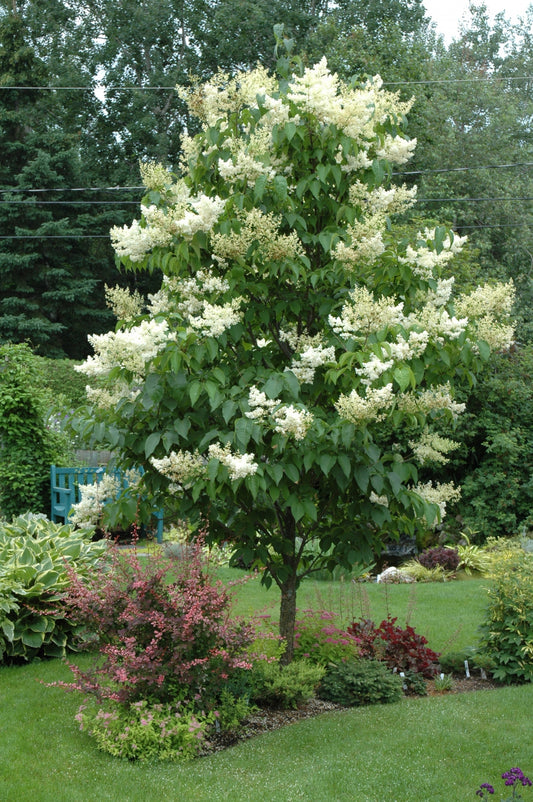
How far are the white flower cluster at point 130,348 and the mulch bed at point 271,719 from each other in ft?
7.02

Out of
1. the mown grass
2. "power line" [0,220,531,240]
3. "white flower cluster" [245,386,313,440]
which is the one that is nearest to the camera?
→ "white flower cluster" [245,386,313,440]

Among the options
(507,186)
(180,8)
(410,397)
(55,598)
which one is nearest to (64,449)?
(55,598)

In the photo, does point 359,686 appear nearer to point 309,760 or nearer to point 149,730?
point 309,760

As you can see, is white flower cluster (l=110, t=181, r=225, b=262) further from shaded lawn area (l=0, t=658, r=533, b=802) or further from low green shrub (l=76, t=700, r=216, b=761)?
shaded lawn area (l=0, t=658, r=533, b=802)

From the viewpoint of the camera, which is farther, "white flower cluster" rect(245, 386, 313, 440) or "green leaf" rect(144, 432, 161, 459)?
"green leaf" rect(144, 432, 161, 459)

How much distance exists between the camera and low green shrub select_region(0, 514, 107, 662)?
6035 millimetres

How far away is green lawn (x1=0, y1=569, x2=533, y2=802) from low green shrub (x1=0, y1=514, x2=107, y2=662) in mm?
517

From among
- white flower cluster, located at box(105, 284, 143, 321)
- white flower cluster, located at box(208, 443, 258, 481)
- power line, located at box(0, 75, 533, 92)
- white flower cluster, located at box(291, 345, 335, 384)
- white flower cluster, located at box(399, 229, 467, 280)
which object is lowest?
white flower cluster, located at box(208, 443, 258, 481)

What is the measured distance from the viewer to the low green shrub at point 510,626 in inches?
234

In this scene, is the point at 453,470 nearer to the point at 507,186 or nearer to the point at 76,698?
the point at 76,698

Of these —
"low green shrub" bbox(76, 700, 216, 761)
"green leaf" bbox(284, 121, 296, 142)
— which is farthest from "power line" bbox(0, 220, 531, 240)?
"low green shrub" bbox(76, 700, 216, 761)

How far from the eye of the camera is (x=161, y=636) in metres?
4.54

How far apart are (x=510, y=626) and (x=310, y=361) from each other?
2973 millimetres

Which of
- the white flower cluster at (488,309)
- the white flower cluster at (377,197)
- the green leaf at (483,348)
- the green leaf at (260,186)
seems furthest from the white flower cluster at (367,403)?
the white flower cluster at (377,197)
